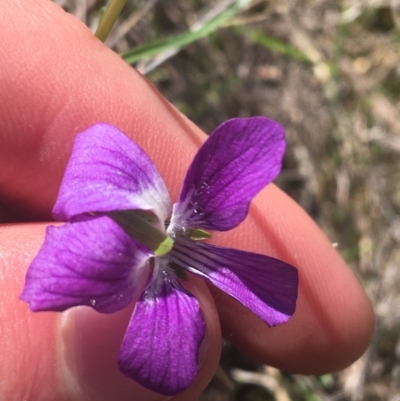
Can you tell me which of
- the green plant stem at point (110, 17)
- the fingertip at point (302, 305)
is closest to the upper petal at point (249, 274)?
the fingertip at point (302, 305)

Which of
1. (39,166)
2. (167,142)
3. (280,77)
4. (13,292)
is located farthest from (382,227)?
(13,292)

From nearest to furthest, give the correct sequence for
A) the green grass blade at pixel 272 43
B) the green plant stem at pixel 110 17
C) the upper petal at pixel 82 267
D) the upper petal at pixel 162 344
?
the upper petal at pixel 82 267 → the upper petal at pixel 162 344 → the green plant stem at pixel 110 17 → the green grass blade at pixel 272 43

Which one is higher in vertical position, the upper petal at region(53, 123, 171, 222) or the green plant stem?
the green plant stem

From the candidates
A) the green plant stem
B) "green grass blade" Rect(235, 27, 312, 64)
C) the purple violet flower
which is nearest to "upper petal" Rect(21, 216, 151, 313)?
the purple violet flower

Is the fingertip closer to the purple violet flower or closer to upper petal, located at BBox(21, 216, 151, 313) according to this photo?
the purple violet flower

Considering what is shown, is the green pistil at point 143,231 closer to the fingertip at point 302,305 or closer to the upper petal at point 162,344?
the upper petal at point 162,344

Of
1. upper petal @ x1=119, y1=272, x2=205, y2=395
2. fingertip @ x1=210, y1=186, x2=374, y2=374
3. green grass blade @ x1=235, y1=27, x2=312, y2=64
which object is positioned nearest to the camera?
upper petal @ x1=119, y1=272, x2=205, y2=395
